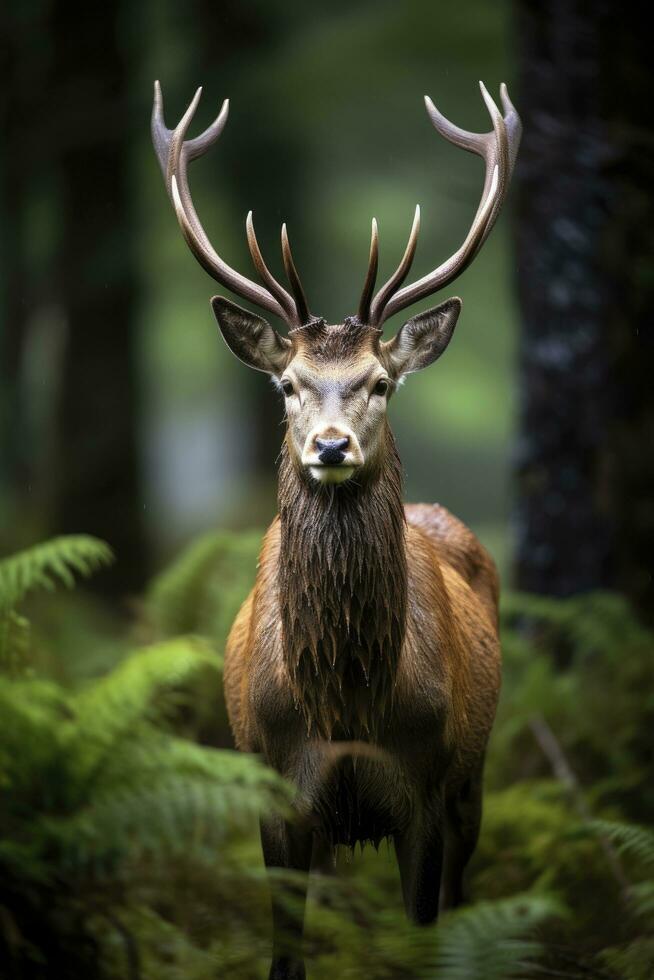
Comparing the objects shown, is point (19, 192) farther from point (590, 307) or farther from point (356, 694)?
point (356, 694)

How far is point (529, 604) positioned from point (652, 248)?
7.72 ft

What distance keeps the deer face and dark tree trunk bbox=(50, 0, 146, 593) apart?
6.22 meters

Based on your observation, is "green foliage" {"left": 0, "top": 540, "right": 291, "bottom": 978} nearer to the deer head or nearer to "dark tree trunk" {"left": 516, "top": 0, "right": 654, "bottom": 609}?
the deer head

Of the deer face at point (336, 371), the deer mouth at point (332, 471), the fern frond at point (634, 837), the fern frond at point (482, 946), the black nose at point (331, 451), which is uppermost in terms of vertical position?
the deer face at point (336, 371)

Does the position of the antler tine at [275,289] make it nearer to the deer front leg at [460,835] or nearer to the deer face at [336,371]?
the deer face at [336,371]

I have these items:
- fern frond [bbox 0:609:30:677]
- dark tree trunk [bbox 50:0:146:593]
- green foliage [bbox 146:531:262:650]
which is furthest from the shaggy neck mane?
dark tree trunk [bbox 50:0:146:593]

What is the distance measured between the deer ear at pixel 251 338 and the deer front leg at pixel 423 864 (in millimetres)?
1750

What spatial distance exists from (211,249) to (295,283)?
0.63 m

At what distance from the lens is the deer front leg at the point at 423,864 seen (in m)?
4.61

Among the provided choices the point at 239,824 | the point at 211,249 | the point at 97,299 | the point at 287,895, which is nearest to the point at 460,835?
the point at 239,824

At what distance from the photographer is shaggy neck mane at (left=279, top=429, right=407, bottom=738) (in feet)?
14.3

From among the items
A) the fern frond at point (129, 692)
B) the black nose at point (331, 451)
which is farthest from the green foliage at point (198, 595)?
the black nose at point (331, 451)

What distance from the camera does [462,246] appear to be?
4660 millimetres

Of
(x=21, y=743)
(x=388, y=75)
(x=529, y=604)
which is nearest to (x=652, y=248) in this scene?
(x=529, y=604)
